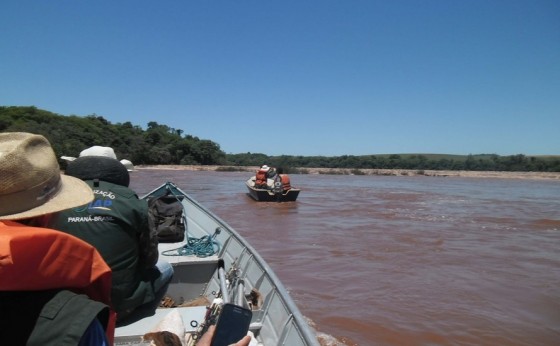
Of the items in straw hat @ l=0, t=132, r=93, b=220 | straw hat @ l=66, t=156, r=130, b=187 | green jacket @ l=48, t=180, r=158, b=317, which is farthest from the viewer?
straw hat @ l=66, t=156, r=130, b=187

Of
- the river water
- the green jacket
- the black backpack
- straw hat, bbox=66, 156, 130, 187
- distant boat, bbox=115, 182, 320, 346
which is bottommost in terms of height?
the river water

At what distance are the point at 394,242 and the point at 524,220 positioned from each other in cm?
664

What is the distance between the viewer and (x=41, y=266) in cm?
95

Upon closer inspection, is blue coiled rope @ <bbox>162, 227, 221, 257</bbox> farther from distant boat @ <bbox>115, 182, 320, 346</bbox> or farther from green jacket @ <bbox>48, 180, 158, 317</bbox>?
green jacket @ <bbox>48, 180, 158, 317</bbox>

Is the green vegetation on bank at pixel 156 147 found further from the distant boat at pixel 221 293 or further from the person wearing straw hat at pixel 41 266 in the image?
the person wearing straw hat at pixel 41 266

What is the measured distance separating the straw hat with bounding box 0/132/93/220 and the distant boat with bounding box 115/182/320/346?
133 cm

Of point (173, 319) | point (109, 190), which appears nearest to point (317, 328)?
point (173, 319)

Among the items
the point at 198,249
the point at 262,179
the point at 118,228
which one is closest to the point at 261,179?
the point at 262,179

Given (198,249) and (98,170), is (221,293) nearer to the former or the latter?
(198,249)

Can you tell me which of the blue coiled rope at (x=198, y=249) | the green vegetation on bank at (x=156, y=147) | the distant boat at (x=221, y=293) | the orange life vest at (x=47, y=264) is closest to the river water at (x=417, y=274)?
the distant boat at (x=221, y=293)

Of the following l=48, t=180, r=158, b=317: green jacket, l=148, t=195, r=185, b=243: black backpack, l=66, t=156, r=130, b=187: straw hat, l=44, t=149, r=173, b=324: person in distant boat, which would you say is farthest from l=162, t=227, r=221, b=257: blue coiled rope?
l=66, t=156, r=130, b=187: straw hat

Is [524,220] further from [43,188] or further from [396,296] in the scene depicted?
[43,188]

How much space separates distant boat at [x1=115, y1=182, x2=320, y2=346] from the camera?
8.44 feet

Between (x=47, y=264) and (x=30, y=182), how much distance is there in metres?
0.25
